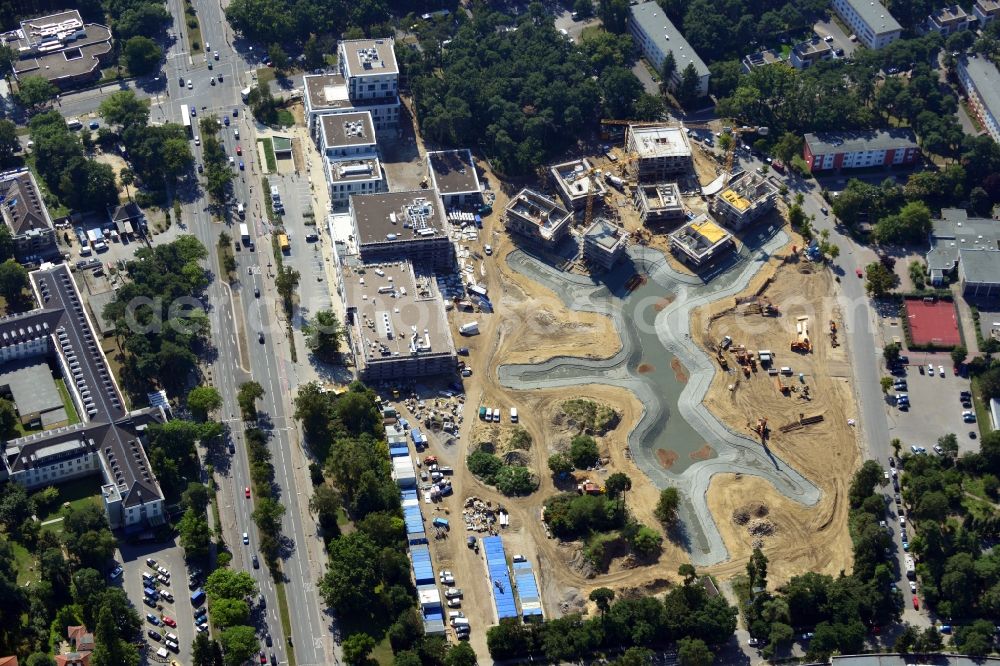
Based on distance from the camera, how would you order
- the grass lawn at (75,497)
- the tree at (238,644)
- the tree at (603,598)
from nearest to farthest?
the tree at (238,644) → the tree at (603,598) → the grass lawn at (75,497)

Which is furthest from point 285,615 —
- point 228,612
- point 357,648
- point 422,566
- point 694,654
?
point 694,654

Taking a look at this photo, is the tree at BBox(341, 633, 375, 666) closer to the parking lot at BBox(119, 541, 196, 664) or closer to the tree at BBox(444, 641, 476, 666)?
the tree at BBox(444, 641, 476, 666)

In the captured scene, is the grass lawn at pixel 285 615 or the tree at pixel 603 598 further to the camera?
the tree at pixel 603 598

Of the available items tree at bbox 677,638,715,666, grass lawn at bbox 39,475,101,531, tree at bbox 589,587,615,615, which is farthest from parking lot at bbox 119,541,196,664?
tree at bbox 677,638,715,666

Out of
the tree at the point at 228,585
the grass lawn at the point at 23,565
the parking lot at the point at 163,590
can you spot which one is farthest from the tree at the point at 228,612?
the grass lawn at the point at 23,565

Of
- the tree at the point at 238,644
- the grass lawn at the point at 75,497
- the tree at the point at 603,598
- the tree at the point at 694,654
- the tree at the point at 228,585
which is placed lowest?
the tree at the point at 694,654

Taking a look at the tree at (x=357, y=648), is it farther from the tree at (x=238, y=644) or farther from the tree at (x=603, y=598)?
the tree at (x=603, y=598)

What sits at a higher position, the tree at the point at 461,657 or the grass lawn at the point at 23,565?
the grass lawn at the point at 23,565
